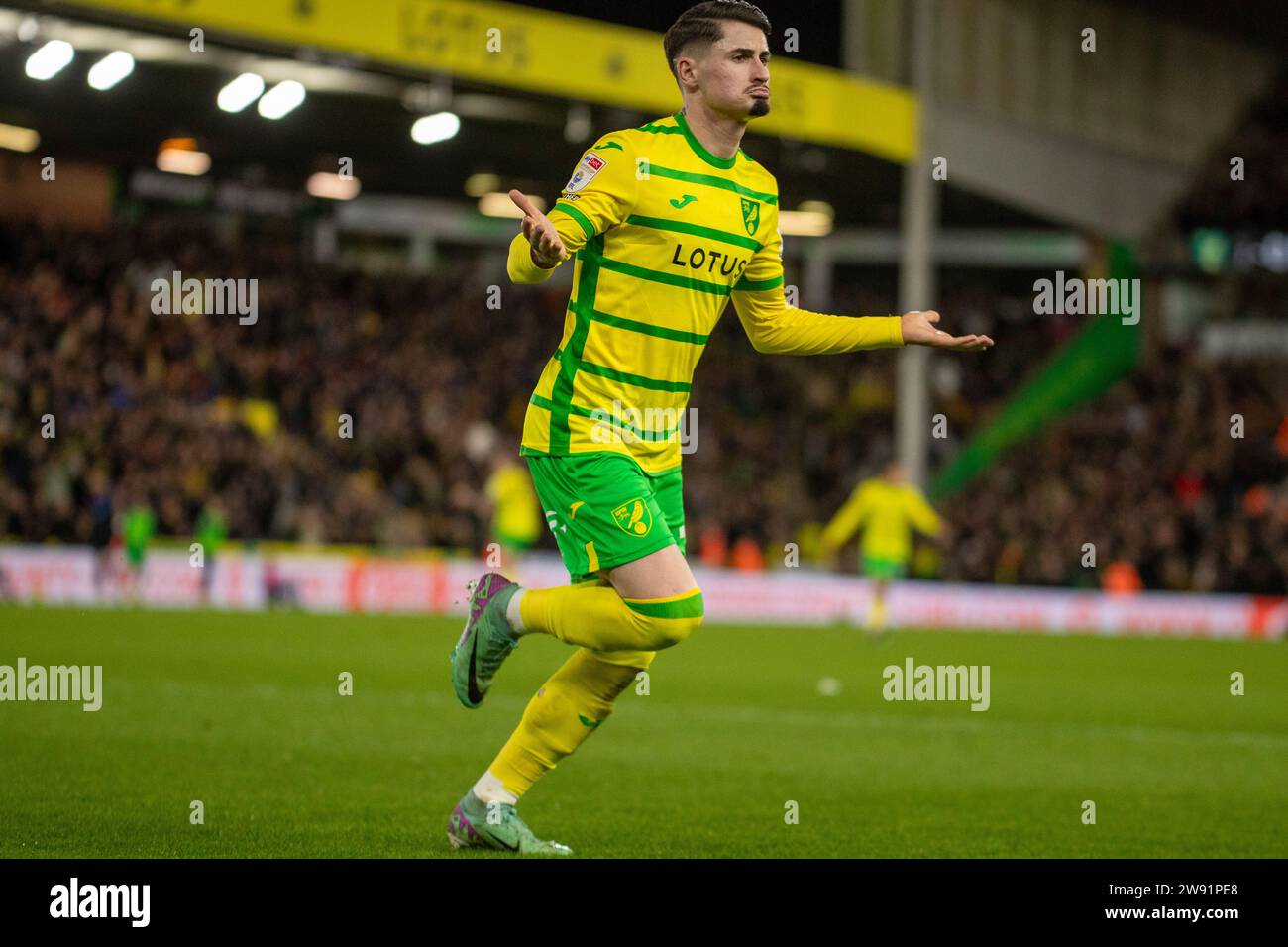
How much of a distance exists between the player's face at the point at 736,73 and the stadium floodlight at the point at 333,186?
2897 cm

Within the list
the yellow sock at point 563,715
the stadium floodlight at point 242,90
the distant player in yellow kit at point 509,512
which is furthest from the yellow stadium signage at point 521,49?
the yellow sock at point 563,715

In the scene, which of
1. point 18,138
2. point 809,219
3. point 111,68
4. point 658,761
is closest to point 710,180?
point 658,761

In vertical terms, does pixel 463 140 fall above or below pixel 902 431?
above

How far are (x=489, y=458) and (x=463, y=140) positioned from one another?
5472 millimetres

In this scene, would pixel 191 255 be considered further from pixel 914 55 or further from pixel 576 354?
pixel 576 354

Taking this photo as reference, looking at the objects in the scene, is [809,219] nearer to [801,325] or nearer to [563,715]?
[801,325]

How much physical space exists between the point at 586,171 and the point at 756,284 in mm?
920

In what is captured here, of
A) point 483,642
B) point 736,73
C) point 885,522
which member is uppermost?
point 736,73

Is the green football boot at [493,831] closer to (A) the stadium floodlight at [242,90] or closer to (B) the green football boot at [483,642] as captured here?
(B) the green football boot at [483,642]

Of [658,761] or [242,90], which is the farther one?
[242,90]

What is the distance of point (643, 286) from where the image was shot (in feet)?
20.0

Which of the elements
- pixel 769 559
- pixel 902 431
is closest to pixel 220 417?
pixel 769 559

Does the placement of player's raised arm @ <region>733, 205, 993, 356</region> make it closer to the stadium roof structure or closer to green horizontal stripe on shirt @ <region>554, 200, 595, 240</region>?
green horizontal stripe on shirt @ <region>554, 200, 595, 240</region>

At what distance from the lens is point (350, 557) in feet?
84.1
